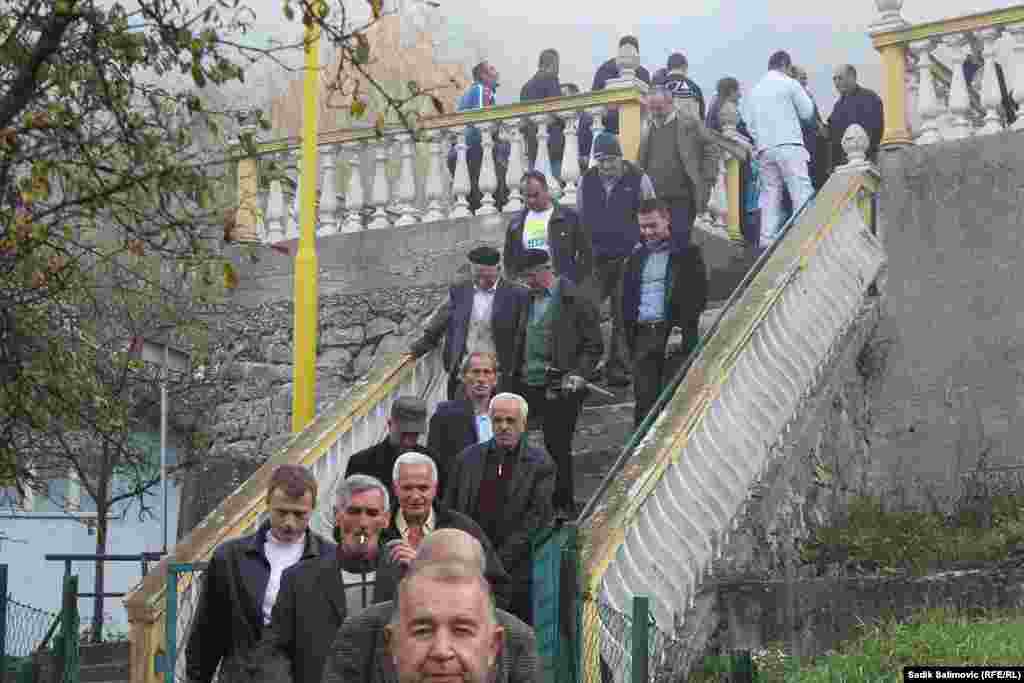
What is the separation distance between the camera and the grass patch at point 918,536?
12.3m

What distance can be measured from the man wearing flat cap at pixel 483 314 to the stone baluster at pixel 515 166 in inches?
164

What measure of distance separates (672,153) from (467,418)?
16.8 ft

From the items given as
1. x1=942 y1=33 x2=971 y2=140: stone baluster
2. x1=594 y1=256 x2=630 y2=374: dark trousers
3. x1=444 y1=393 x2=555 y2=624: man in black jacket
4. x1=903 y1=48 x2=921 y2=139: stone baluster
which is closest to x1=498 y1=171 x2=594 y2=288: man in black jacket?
x1=594 y1=256 x2=630 y2=374: dark trousers

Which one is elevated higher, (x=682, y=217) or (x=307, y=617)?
(x=682, y=217)

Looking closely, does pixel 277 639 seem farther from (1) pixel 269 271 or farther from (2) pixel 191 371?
(2) pixel 191 371

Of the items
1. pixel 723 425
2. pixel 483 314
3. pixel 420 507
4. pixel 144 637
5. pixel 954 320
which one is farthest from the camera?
pixel 954 320

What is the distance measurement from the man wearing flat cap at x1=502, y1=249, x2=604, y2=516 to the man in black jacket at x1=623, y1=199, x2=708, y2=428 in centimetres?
30

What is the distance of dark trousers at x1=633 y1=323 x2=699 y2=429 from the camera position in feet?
42.5

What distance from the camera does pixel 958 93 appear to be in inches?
614

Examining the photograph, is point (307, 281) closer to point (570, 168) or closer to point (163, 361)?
point (570, 168)

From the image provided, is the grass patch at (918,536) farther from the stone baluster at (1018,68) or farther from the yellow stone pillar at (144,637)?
the yellow stone pillar at (144,637)

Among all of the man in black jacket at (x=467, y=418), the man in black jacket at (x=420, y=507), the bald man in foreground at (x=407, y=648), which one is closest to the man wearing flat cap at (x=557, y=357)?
the man in black jacket at (x=467, y=418)

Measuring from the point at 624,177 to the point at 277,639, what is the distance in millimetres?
7769

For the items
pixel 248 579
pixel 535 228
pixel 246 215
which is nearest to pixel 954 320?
pixel 535 228
